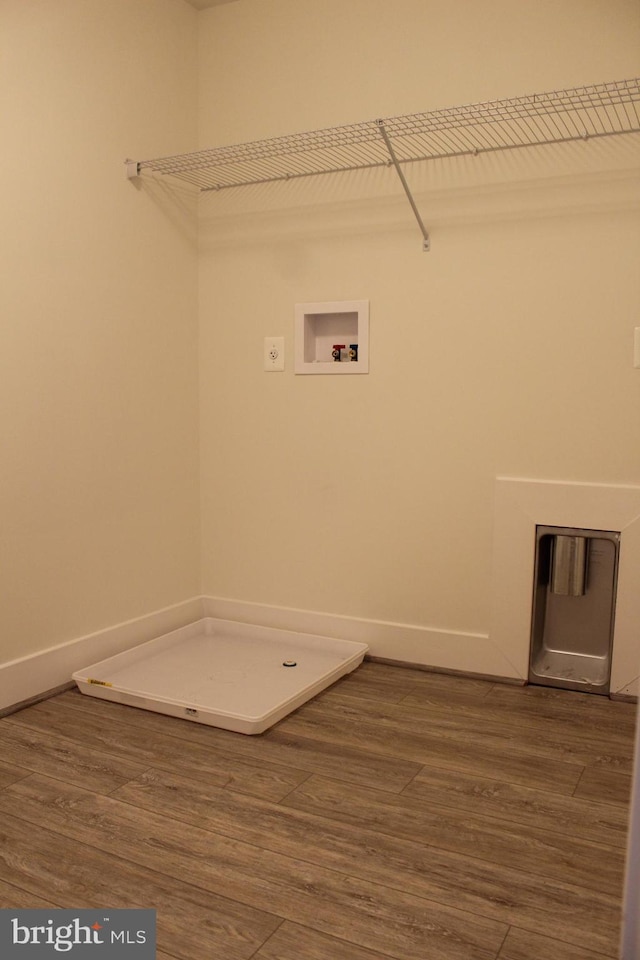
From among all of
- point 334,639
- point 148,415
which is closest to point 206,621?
point 334,639

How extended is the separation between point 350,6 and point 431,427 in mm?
1443

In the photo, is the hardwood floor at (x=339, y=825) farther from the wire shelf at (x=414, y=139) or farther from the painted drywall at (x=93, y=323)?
the wire shelf at (x=414, y=139)

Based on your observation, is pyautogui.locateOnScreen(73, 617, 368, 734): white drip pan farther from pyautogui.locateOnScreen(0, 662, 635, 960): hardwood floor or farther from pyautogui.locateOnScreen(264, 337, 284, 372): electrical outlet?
pyautogui.locateOnScreen(264, 337, 284, 372): electrical outlet

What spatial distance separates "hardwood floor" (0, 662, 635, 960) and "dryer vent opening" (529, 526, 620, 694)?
0.15m

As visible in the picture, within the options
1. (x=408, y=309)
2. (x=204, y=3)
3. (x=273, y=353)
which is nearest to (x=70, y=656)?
(x=273, y=353)

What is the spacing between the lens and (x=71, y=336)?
8.14 feet

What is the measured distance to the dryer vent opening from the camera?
2.53 metres

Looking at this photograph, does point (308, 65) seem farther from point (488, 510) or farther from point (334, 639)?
point (334, 639)

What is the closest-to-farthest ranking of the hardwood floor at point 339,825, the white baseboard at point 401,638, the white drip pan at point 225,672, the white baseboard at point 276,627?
1. the hardwood floor at point 339,825
2. the white drip pan at point 225,672
3. the white baseboard at point 276,627
4. the white baseboard at point 401,638

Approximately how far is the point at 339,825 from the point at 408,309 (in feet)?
5.42

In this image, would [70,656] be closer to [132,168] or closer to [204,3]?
[132,168]

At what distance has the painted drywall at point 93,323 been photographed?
230cm

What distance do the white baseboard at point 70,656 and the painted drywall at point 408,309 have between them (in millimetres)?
314

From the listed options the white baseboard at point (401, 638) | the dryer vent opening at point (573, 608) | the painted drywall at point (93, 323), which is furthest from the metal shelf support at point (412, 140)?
the white baseboard at point (401, 638)
